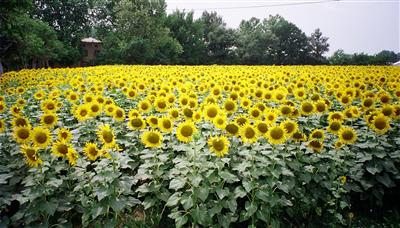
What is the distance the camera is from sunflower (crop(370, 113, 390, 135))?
483 cm

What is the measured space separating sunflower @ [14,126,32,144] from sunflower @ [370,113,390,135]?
4.59m

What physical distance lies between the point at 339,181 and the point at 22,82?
10.8 metres

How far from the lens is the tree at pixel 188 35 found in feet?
189

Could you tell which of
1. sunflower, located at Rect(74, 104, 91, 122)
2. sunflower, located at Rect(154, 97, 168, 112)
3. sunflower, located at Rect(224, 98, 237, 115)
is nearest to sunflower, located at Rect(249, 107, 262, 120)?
sunflower, located at Rect(224, 98, 237, 115)

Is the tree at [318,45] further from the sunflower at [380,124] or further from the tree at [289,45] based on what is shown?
the sunflower at [380,124]

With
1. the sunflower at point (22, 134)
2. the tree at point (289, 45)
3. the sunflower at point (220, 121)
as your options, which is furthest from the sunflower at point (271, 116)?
the tree at point (289, 45)

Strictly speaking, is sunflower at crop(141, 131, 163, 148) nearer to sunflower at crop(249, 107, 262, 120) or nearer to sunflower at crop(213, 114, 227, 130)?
sunflower at crop(213, 114, 227, 130)

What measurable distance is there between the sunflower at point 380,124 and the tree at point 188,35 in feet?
164

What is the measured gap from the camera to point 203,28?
6625 cm

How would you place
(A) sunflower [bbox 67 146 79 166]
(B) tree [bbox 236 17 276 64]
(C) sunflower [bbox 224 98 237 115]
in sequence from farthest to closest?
(B) tree [bbox 236 17 276 64] → (C) sunflower [bbox 224 98 237 115] → (A) sunflower [bbox 67 146 79 166]

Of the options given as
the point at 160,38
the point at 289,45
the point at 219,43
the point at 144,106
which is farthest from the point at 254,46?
the point at 144,106

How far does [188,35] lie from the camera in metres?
60.3

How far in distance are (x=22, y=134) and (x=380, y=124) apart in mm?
4752

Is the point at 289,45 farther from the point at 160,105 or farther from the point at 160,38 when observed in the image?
the point at 160,105
